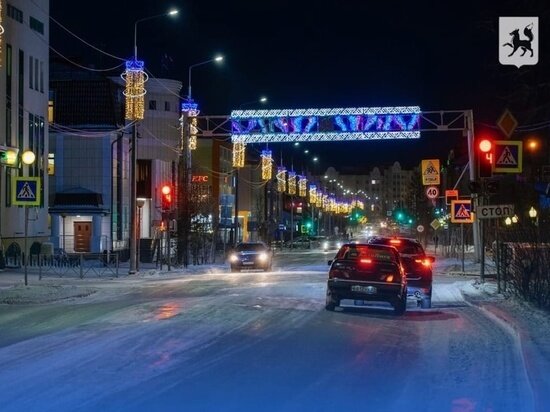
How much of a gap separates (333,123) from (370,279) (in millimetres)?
25301

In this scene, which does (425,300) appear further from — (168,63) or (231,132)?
(168,63)

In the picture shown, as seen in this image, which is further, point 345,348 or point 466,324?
point 466,324

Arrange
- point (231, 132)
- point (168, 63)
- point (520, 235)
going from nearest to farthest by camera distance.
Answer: point (520, 235)
point (231, 132)
point (168, 63)

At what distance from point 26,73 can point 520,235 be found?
1139 inches

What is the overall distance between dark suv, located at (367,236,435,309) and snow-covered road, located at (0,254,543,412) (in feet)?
2.91

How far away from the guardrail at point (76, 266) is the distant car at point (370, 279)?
52.7 ft

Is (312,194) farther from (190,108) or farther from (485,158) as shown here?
(485,158)

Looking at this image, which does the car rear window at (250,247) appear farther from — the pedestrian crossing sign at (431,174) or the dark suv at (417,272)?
the dark suv at (417,272)

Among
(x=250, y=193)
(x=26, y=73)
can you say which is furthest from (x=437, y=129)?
(x=250, y=193)

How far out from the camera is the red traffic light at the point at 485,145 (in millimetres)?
20203

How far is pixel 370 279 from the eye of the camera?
1759 centimetres

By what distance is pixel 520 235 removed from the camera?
19.0m

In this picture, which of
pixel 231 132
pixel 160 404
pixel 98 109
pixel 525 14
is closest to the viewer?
pixel 160 404

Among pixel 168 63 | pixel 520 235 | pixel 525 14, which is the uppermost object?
pixel 168 63
